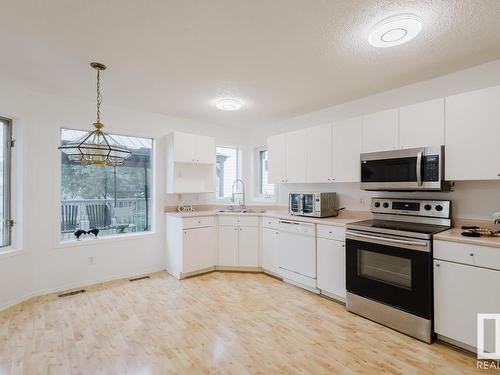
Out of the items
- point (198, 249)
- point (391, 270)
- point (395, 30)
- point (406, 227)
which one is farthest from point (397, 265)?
point (198, 249)

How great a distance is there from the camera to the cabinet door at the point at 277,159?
4195mm

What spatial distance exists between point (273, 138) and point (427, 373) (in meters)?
3.34

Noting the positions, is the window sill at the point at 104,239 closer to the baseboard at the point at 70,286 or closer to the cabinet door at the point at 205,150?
the baseboard at the point at 70,286

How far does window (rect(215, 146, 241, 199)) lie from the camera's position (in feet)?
16.9

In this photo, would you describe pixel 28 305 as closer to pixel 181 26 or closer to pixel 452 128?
pixel 181 26

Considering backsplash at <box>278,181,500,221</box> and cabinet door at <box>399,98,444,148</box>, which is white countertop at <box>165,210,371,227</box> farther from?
cabinet door at <box>399,98,444,148</box>

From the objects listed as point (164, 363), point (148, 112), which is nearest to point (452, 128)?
point (164, 363)

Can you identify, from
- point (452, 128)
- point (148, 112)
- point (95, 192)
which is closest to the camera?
point (452, 128)

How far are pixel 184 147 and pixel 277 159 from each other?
4.86 ft

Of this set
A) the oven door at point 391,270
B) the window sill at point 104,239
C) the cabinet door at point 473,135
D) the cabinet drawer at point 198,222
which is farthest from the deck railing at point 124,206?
the cabinet door at point 473,135

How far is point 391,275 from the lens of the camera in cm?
259

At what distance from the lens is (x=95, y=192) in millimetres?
3877

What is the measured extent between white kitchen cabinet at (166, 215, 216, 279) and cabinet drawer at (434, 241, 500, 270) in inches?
117

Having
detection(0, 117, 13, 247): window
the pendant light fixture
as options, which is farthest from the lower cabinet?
detection(0, 117, 13, 247): window
